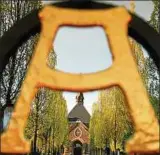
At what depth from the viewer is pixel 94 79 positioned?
11383mm

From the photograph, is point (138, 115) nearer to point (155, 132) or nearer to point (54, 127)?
point (155, 132)

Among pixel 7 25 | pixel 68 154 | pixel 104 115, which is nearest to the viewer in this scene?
pixel 7 25

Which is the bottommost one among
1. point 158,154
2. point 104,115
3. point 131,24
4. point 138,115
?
point 158,154

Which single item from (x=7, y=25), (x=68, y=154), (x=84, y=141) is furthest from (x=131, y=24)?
(x=84, y=141)

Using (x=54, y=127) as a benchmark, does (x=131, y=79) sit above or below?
below

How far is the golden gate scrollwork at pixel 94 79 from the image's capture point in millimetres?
11109

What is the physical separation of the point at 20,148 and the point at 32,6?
14.0 m

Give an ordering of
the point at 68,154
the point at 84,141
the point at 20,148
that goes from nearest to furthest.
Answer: the point at 20,148 < the point at 68,154 < the point at 84,141

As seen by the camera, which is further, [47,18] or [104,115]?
[104,115]

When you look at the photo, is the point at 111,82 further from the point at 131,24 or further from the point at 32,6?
the point at 32,6

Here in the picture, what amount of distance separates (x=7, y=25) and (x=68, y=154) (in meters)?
68.3

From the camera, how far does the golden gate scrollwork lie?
437 inches

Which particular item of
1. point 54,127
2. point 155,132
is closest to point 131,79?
point 155,132

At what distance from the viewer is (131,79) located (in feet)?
37.5
